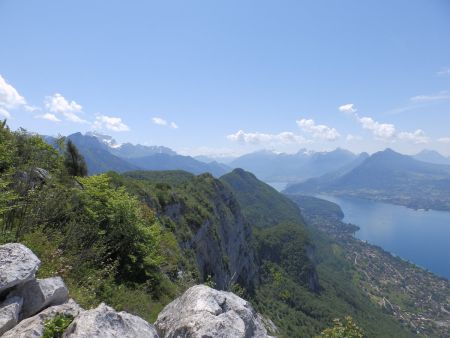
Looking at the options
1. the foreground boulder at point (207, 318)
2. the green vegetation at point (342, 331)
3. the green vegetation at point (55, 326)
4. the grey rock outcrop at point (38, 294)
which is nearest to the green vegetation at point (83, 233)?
the grey rock outcrop at point (38, 294)

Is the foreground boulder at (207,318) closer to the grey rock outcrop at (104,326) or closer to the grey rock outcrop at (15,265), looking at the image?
the grey rock outcrop at (104,326)

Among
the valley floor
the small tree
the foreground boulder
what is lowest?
the valley floor

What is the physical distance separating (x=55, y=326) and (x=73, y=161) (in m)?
17.0

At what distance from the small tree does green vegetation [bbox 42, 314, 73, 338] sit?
16.0 m

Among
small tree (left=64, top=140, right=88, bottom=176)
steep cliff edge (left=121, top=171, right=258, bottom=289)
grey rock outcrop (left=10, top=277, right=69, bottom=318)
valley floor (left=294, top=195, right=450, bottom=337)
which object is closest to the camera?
grey rock outcrop (left=10, top=277, right=69, bottom=318)

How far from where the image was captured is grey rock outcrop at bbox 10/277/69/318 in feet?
21.3

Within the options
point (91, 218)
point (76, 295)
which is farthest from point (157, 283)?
point (76, 295)

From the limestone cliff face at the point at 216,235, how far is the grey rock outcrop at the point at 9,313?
26.4m

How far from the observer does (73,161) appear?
21.0m

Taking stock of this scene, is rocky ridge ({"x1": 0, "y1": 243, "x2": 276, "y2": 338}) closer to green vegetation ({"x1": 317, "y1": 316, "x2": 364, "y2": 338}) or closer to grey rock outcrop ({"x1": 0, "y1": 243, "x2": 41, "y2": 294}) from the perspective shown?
grey rock outcrop ({"x1": 0, "y1": 243, "x2": 41, "y2": 294})

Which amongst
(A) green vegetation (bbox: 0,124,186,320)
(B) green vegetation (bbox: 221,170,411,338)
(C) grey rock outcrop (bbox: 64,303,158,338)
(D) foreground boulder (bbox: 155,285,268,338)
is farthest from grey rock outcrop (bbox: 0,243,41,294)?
(B) green vegetation (bbox: 221,170,411,338)

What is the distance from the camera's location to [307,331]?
3250 inches

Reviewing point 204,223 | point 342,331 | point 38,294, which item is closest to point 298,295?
point 204,223

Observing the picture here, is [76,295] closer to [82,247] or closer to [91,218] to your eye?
[82,247]
